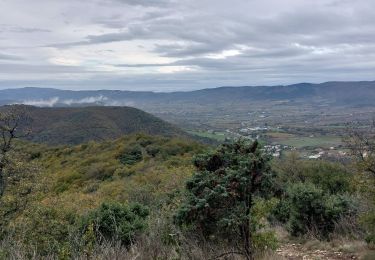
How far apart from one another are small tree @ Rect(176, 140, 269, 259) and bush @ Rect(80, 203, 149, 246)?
307 centimetres

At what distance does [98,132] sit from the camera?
80.5 meters

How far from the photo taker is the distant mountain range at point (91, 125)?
7919 cm

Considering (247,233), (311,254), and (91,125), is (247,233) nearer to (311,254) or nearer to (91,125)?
(311,254)

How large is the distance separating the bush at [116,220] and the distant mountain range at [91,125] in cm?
6377

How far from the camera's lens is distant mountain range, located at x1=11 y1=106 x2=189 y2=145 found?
260 feet

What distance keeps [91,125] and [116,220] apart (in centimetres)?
7522

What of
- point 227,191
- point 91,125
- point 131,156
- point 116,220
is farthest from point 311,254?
point 91,125

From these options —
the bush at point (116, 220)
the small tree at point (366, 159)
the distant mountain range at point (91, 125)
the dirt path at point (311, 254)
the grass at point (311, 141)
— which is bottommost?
the grass at point (311, 141)

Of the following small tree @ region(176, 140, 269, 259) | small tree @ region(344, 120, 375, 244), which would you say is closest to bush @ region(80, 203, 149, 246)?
small tree @ region(176, 140, 269, 259)

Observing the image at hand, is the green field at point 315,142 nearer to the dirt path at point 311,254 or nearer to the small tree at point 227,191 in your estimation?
the dirt path at point 311,254

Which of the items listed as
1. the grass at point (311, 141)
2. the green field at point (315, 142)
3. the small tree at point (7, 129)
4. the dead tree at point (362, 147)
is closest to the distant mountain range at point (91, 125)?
the grass at point (311, 141)

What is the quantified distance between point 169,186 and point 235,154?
1191 cm

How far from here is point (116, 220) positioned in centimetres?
1034

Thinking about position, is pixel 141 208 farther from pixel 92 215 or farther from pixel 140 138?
pixel 140 138
